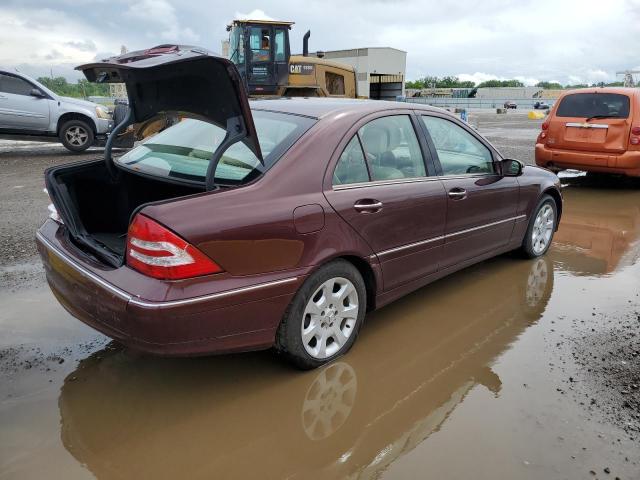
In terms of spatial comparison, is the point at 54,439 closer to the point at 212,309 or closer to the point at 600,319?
the point at 212,309

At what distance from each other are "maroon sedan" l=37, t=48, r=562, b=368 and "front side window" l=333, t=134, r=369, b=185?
0.03 ft

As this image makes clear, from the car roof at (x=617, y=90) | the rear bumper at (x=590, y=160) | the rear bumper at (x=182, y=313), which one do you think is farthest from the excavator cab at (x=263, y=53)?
the rear bumper at (x=182, y=313)

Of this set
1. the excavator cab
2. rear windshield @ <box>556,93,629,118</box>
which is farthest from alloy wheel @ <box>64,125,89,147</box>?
rear windshield @ <box>556,93,629,118</box>

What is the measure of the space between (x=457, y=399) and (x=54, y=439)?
78.9 inches

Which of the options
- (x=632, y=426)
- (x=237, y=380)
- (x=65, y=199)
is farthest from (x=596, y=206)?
(x=65, y=199)

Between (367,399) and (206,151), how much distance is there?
1.76m

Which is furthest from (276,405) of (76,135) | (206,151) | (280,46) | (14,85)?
(280,46)

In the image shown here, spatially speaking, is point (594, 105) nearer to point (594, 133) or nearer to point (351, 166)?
point (594, 133)

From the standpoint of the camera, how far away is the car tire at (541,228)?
16.1 feet

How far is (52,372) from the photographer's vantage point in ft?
9.80

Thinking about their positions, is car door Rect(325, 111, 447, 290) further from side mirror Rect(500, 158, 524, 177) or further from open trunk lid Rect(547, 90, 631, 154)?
open trunk lid Rect(547, 90, 631, 154)

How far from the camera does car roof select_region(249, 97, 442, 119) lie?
3.29 m

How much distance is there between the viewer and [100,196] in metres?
3.62

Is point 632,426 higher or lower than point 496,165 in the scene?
lower
